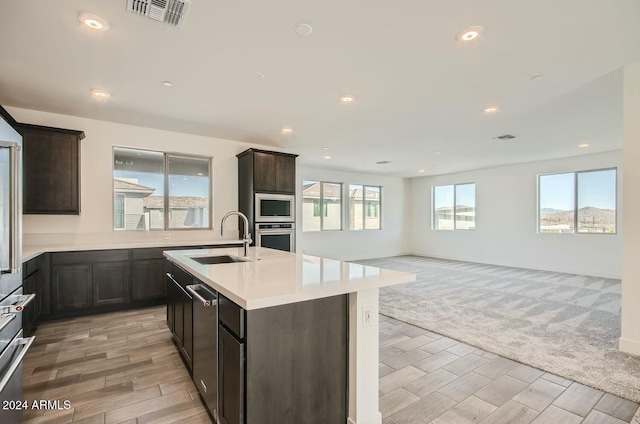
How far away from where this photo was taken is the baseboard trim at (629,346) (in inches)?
110

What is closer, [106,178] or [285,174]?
[106,178]

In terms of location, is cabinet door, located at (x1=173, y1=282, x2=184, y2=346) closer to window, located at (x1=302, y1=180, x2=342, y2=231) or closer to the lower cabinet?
the lower cabinet

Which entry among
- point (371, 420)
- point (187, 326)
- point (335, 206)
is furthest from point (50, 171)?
point (335, 206)

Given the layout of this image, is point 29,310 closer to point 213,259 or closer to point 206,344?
point 213,259

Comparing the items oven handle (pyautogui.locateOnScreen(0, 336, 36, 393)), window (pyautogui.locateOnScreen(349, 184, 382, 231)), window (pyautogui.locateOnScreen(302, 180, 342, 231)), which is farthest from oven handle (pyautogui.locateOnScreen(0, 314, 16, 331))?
window (pyautogui.locateOnScreen(349, 184, 382, 231))

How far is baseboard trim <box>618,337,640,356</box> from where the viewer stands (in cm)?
279

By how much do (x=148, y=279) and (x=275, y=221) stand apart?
2.06 meters

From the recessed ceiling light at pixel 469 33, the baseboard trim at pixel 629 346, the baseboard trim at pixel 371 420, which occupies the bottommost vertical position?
the baseboard trim at pixel 629 346

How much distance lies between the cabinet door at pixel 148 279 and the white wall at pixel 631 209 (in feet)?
17.3

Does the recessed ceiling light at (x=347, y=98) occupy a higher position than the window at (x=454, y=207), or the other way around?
the recessed ceiling light at (x=347, y=98)

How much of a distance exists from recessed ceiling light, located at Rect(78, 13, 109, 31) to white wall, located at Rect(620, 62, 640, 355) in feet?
14.1

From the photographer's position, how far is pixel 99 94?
→ 338 centimetres

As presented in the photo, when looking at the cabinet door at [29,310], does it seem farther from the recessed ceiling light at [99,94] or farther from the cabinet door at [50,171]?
the recessed ceiling light at [99,94]

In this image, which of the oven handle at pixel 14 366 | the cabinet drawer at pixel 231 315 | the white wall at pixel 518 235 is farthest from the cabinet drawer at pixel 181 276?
the white wall at pixel 518 235
